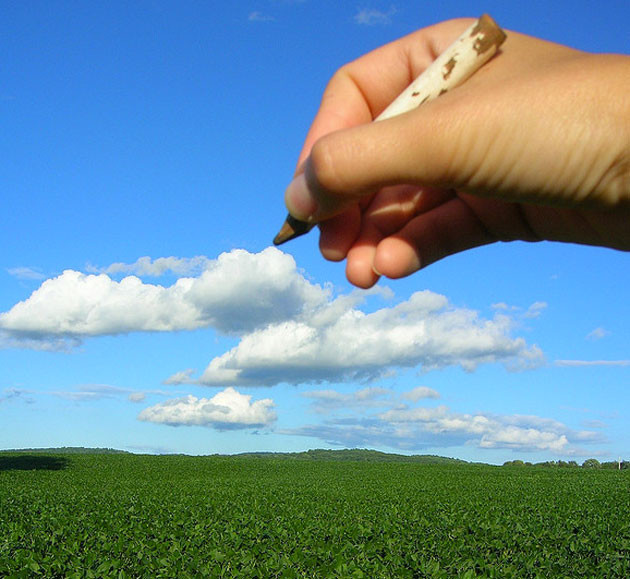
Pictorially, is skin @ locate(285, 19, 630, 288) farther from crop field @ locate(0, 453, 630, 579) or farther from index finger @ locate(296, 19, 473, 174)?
crop field @ locate(0, 453, 630, 579)

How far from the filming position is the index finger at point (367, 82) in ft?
6.76

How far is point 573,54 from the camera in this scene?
1.58m

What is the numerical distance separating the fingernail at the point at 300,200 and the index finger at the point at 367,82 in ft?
1.05

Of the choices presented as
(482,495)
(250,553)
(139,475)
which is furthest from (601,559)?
(139,475)

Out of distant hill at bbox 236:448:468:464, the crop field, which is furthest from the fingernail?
distant hill at bbox 236:448:468:464

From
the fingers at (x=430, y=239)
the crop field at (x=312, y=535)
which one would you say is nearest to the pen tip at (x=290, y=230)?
the fingers at (x=430, y=239)

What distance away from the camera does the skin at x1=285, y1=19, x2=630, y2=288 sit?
4.80 feet

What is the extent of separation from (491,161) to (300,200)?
1.66ft

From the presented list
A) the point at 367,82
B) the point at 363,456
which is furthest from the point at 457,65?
the point at 363,456

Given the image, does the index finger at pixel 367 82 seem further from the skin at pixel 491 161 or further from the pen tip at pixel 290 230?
the pen tip at pixel 290 230

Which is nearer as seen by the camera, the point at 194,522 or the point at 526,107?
the point at 526,107

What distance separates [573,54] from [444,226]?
1.93 ft

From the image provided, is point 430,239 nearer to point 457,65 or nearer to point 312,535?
point 457,65

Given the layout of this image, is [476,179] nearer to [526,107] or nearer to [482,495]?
[526,107]
